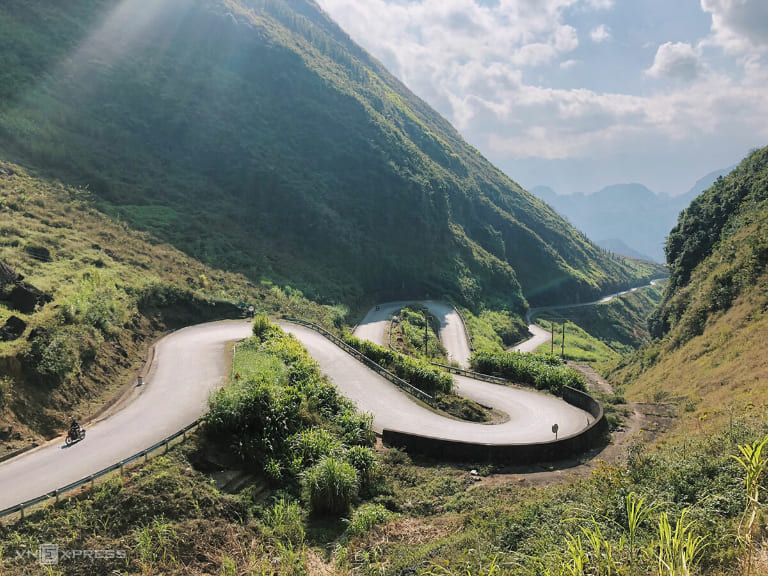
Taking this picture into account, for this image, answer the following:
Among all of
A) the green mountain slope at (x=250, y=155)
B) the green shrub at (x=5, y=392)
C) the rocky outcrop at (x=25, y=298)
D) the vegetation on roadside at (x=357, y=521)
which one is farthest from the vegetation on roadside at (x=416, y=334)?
the green shrub at (x=5, y=392)

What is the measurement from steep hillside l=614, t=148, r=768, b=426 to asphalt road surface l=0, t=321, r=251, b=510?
673 inches

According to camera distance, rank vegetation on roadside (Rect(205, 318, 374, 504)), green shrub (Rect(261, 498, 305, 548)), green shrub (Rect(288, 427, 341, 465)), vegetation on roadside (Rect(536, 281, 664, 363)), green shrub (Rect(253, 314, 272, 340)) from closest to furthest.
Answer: green shrub (Rect(261, 498, 305, 548))
vegetation on roadside (Rect(205, 318, 374, 504))
green shrub (Rect(288, 427, 341, 465))
green shrub (Rect(253, 314, 272, 340))
vegetation on roadside (Rect(536, 281, 664, 363))

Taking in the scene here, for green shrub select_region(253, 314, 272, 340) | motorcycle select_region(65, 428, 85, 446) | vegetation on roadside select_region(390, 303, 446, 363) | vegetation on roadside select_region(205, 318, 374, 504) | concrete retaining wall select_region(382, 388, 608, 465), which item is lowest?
motorcycle select_region(65, 428, 85, 446)

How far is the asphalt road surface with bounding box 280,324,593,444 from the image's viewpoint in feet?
56.3

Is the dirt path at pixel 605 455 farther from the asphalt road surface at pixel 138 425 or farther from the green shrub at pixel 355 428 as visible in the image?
the asphalt road surface at pixel 138 425

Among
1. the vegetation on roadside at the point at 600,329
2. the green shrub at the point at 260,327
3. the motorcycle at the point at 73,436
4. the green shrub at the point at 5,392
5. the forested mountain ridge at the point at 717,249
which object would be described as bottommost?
the motorcycle at the point at 73,436

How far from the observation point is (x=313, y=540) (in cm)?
947

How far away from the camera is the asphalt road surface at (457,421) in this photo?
1716 cm

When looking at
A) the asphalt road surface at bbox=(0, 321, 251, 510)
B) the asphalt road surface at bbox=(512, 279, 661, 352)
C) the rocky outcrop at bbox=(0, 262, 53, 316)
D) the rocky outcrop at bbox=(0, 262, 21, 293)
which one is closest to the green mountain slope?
the asphalt road surface at bbox=(512, 279, 661, 352)

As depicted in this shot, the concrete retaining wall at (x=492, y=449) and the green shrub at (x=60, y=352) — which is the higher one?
the concrete retaining wall at (x=492, y=449)

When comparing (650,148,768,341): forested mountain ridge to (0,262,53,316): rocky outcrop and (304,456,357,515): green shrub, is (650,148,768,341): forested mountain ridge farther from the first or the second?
(0,262,53,316): rocky outcrop

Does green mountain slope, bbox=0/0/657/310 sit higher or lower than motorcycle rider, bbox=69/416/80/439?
higher

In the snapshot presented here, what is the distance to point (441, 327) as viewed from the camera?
56.3 m

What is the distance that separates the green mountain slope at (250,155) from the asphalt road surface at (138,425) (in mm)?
24509
